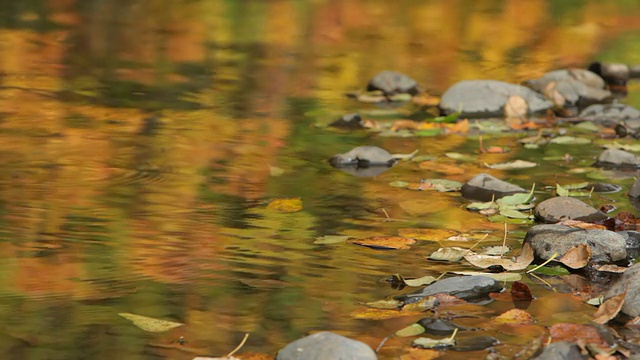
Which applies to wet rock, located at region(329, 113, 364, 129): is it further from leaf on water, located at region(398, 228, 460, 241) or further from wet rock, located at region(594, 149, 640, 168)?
leaf on water, located at region(398, 228, 460, 241)

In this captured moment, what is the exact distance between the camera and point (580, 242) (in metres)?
3.13

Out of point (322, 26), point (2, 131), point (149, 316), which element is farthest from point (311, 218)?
point (322, 26)

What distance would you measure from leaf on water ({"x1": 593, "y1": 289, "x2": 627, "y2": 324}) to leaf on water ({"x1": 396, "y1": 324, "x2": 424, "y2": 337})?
1.42 feet

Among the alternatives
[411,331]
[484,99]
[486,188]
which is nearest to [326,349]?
[411,331]

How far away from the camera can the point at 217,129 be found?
4992 millimetres

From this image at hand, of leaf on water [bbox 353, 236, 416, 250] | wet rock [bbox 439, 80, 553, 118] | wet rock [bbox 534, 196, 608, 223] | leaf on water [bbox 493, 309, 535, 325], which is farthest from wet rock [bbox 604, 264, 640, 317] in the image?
wet rock [bbox 439, 80, 553, 118]

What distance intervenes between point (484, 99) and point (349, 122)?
841 millimetres

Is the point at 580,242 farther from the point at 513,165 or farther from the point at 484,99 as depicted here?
the point at 484,99

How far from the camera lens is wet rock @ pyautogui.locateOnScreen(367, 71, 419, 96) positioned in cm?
611

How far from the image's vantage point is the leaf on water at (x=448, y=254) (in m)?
3.15

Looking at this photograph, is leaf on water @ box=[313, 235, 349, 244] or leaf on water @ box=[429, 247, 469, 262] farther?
leaf on water @ box=[313, 235, 349, 244]

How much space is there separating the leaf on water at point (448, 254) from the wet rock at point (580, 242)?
0.20m

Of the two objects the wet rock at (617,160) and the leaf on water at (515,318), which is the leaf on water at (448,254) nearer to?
the leaf on water at (515,318)

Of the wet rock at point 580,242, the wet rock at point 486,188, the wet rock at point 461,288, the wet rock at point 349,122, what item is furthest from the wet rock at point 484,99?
the wet rock at point 461,288
